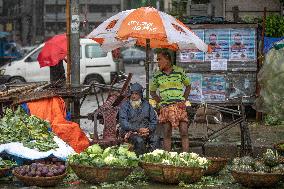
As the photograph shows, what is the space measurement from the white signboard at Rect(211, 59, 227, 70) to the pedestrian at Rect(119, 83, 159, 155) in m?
5.61

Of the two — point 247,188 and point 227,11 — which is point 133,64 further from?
point 247,188

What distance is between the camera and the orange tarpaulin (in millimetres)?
10125

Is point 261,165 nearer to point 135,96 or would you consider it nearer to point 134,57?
point 135,96

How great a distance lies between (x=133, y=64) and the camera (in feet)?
146

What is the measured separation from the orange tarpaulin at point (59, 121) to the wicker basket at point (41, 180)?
76.9 inches

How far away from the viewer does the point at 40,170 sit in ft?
27.0

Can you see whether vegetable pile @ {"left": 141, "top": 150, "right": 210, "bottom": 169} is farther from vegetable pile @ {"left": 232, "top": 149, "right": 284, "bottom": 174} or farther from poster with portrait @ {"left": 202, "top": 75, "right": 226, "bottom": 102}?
poster with portrait @ {"left": 202, "top": 75, "right": 226, "bottom": 102}

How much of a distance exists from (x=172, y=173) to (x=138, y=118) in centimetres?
171

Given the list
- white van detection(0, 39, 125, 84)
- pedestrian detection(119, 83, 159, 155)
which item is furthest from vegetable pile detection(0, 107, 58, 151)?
white van detection(0, 39, 125, 84)

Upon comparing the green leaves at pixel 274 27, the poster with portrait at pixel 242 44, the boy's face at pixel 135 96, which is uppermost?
the green leaves at pixel 274 27

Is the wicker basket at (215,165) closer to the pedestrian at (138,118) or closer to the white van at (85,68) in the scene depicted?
the pedestrian at (138,118)

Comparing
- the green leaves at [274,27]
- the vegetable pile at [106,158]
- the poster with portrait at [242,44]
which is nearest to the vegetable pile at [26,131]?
the vegetable pile at [106,158]

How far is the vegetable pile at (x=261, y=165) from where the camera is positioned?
27.2ft

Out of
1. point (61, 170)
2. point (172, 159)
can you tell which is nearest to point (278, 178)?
point (172, 159)
